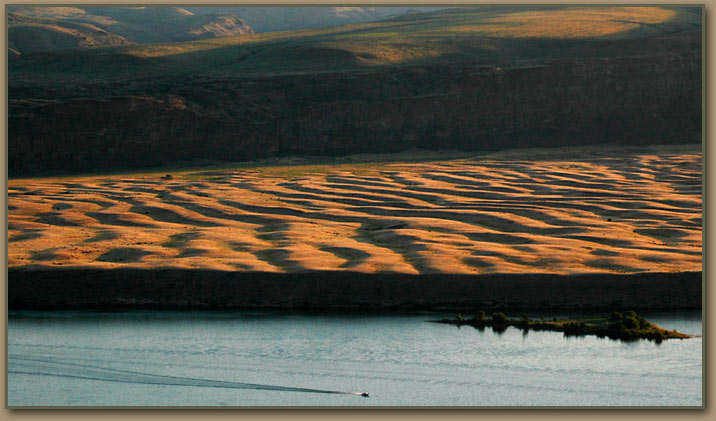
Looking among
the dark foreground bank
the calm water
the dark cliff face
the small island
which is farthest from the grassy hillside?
the small island

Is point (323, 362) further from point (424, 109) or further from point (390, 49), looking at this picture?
point (390, 49)

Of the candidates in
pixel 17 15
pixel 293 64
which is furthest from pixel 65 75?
pixel 17 15

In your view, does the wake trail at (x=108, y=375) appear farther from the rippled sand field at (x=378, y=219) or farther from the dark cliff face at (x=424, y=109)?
the dark cliff face at (x=424, y=109)

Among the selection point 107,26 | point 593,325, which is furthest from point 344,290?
point 107,26

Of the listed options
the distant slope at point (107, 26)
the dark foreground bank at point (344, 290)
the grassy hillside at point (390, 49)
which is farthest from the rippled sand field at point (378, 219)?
the distant slope at point (107, 26)

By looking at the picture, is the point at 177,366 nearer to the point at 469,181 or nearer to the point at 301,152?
the point at 469,181
